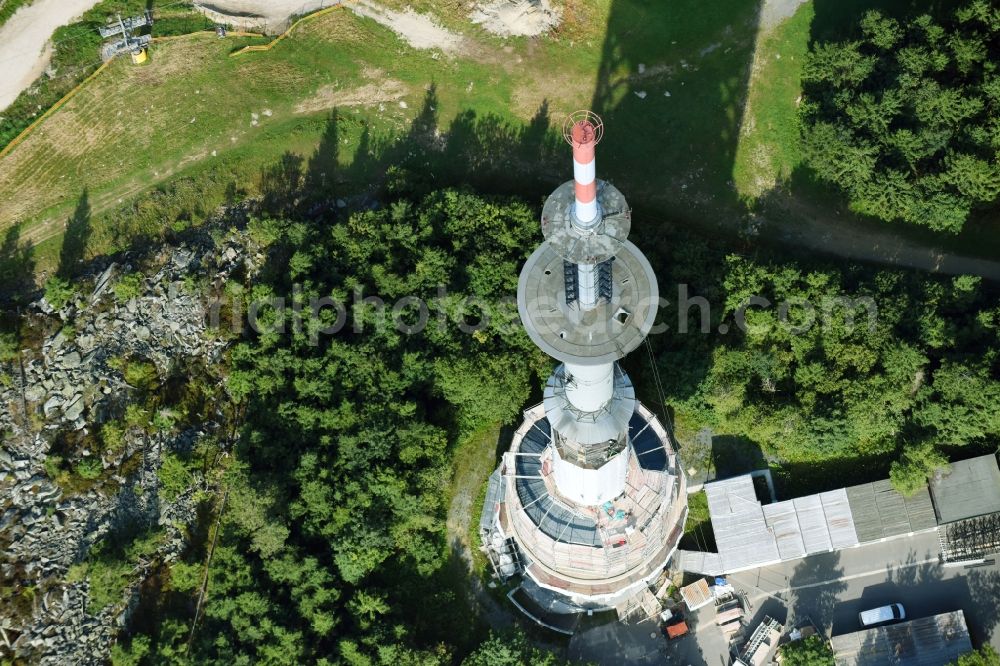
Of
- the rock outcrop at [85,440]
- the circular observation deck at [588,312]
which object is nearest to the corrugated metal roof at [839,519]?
the circular observation deck at [588,312]

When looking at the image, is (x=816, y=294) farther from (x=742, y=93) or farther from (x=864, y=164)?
(x=742, y=93)

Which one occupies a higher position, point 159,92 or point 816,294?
point 159,92

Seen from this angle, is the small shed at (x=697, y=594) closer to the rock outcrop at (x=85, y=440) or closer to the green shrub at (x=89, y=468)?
the rock outcrop at (x=85, y=440)

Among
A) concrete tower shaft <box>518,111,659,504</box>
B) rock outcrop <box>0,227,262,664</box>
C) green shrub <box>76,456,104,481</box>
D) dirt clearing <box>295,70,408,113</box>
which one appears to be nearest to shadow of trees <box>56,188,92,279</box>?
rock outcrop <box>0,227,262,664</box>

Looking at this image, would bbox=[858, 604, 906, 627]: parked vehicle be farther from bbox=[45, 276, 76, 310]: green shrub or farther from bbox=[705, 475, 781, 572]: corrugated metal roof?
bbox=[45, 276, 76, 310]: green shrub

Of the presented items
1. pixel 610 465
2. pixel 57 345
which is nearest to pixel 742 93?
pixel 610 465

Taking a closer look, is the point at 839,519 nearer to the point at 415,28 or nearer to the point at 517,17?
the point at 517,17

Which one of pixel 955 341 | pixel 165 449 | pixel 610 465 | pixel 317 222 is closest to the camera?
pixel 610 465
